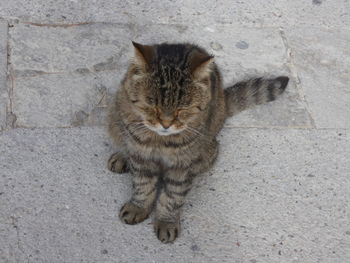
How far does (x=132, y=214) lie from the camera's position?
276 cm

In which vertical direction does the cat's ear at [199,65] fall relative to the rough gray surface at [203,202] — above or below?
above

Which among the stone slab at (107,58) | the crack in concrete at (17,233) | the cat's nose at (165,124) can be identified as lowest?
the crack in concrete at (17,233)

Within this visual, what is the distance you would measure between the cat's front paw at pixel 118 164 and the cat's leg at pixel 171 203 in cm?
36

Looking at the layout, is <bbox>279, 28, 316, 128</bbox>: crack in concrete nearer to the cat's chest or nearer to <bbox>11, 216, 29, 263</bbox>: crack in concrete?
the cat's chest

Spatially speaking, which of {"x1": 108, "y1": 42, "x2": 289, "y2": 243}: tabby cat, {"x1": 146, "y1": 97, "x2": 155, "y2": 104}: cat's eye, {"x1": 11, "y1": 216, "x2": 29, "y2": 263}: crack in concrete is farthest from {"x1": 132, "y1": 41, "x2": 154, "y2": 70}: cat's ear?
{"x1": 11, "y1": 216, "x2": 29, "y2": 263}: crack in concrete

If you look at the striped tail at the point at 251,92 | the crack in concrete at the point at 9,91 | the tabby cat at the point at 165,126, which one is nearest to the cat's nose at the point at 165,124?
the tabby cat at the point at 165,126

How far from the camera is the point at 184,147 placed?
256 centimetres

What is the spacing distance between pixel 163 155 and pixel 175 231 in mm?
469

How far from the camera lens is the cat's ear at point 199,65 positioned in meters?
2.23

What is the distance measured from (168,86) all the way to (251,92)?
1.19 meters

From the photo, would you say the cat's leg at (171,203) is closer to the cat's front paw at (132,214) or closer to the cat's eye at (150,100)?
the cat's front paw at (132,214)

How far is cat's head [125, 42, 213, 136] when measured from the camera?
2.26 metres

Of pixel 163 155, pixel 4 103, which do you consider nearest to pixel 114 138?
pixel 163 155

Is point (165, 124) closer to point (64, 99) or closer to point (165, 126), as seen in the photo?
point (165, 126)
